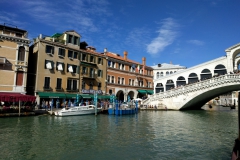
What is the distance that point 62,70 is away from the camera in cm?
2719

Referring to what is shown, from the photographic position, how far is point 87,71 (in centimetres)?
3067

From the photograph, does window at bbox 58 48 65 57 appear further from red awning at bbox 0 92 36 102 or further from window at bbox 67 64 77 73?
red awning at bbox 0 92 36 102

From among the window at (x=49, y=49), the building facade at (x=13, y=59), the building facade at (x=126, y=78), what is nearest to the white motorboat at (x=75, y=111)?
the building facade at (x=13, y=59)

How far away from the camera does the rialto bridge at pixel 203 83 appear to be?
26266mm

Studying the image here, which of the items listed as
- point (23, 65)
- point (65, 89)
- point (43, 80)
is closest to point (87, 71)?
point (65, 89)

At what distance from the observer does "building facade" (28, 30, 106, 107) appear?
25.1 meters

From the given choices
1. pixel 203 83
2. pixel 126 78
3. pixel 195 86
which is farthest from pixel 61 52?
pixel 203 83

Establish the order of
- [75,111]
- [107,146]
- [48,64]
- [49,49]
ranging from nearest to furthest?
[107,146] → [75,111] → [48,64] → [49,49]

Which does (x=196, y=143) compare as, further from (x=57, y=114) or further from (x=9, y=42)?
(x=9, y=42)

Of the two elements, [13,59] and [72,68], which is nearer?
[13,59]

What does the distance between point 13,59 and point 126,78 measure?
20.3m

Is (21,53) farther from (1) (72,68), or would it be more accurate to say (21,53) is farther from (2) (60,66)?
(1) (72,68)

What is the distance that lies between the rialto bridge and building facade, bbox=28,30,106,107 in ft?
38.0

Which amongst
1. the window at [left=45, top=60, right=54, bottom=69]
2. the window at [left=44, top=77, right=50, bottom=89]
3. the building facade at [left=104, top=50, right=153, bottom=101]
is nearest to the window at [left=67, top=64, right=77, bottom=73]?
the window at [left=45, top=60, right=54, bottom=69]
